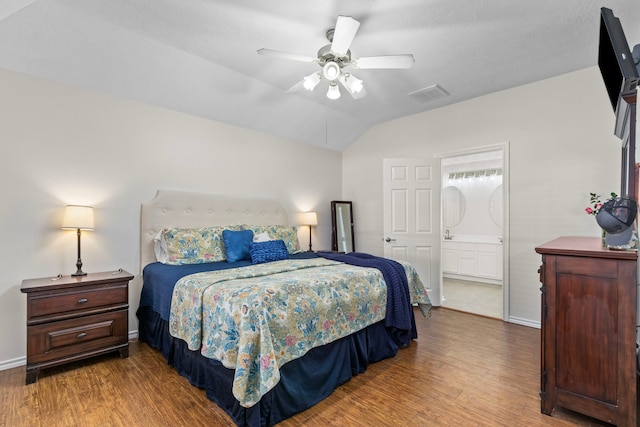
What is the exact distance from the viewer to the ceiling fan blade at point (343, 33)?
1.91 metres

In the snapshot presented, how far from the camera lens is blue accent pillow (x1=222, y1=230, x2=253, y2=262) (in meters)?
3.26

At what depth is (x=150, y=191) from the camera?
130 inches

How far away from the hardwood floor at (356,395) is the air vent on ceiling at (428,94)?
283 centimetres

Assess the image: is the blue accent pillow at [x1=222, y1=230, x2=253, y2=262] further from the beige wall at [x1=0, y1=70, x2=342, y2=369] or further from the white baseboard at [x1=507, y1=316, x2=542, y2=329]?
the white baseboard at [x1=507, y1=316, x2=542, y2=329]

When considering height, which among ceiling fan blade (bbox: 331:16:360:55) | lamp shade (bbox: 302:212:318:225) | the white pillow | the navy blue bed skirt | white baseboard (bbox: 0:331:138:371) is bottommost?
white baseboard (bbox: 0:331:138:371)

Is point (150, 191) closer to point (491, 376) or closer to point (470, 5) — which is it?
point (470, 5)

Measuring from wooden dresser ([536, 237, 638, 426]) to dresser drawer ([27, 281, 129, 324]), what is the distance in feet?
10.6

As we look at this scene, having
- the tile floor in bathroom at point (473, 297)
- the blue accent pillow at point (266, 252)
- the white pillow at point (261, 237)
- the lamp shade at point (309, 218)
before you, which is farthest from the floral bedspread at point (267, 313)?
the tile floor in bathroom at point (473, 297)

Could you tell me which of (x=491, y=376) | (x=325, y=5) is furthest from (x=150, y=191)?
(x=491, y=376)

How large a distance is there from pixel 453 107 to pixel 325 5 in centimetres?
263

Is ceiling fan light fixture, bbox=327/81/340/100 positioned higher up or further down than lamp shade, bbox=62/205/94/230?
higher up

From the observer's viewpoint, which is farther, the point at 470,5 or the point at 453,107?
the point at 453,107

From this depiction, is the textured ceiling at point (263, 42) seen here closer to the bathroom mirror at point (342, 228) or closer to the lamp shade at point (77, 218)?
the lamp shade at point (77, 218)

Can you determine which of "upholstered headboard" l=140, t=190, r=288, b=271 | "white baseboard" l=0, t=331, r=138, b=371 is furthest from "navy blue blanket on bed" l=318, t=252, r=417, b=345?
"white baseboard" l=0, t=331, r=138, b=371
